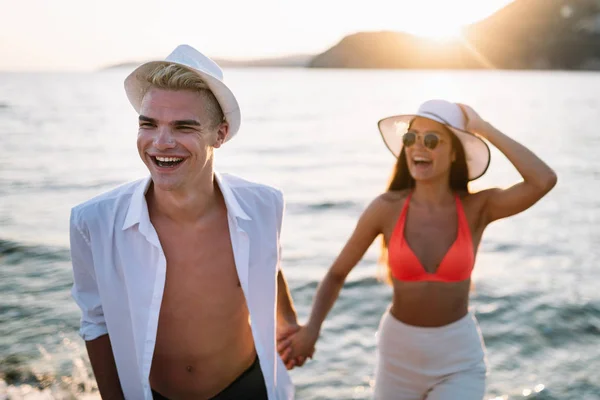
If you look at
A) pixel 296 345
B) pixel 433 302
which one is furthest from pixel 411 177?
pixel 296 345

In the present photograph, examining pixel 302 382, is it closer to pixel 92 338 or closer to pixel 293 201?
pixel 92 338

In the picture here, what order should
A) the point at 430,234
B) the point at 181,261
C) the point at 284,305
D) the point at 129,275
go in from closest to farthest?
the point at 129,275 → the point at 181,261 → the point at 284,305 → the point at 430,234

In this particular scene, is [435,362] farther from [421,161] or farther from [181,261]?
[181,261]

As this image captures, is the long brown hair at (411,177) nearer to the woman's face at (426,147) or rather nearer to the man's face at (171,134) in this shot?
the woman's face at (426,147)

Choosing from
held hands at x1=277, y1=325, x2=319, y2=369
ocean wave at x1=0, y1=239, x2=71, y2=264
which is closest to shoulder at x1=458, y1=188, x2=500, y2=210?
held hands at x1=277, y1=325, x2=319, y2=369

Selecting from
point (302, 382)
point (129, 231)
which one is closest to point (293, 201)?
point (302, 382)

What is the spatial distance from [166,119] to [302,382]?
4621 mm

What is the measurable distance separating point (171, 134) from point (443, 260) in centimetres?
196

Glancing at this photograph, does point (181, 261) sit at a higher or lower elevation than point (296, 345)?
higher

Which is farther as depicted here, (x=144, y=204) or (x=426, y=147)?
(x=426, y=147)

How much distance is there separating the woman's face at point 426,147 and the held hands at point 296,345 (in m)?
1.24

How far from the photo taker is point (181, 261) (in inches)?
134

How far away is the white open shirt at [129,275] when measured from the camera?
3.16 m

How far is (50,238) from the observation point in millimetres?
12211
